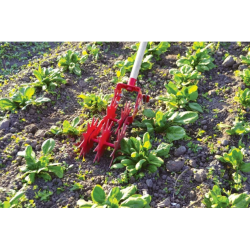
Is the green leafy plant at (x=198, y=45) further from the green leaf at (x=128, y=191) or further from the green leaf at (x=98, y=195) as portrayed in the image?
the green leaf at (x=98, y=195)

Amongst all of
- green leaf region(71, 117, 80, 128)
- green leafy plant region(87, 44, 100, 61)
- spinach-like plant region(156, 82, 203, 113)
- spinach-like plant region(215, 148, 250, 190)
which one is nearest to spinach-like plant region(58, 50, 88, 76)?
green leafy plant region(87, 44, 100, 61)

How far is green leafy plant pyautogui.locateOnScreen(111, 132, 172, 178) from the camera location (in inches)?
131

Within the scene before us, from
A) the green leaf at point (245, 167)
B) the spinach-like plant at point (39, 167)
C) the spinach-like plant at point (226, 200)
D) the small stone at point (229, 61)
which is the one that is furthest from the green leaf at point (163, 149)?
the small stone at point (229, 61)

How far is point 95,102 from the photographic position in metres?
4.06

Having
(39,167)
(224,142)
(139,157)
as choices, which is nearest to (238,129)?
(224,142)

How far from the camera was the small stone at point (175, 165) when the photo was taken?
11.4ft

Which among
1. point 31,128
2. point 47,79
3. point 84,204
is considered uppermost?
point 47,79

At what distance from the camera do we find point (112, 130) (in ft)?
12.4

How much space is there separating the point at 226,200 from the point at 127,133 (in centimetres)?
137

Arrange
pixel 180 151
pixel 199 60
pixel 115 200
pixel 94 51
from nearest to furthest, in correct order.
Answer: pixel 115 200 → pixel 180 151 → pixel 199 60 → pixel 94 51

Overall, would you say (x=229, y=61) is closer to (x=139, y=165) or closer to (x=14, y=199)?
(x=139, y=165)

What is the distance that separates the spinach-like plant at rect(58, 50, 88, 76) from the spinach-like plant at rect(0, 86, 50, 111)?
0.76m

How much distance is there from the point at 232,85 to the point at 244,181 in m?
1.67

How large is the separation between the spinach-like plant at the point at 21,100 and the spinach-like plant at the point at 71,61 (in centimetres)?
76
